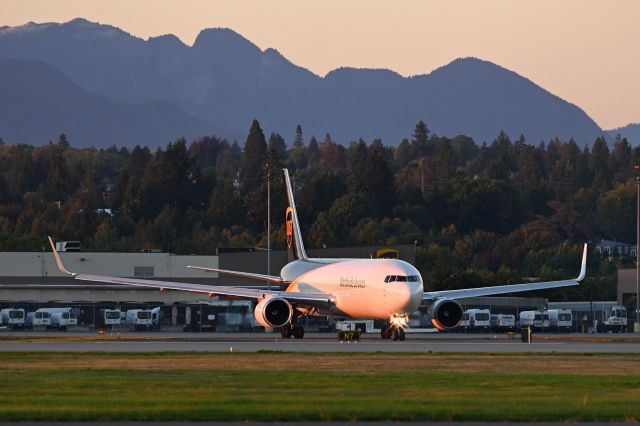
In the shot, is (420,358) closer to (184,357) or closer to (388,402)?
(184,357)

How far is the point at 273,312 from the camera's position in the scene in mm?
71875

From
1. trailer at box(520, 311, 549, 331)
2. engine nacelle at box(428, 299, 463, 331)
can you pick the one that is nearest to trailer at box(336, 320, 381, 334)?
trailer at box(520, 311, 549, 331)

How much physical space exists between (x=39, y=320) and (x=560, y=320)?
3706 centimetres

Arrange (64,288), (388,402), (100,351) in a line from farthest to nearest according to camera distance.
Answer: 1. (64,288)
2. (100,351)
3. (388,402)

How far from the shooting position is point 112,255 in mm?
140750

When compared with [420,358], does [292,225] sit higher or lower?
higher

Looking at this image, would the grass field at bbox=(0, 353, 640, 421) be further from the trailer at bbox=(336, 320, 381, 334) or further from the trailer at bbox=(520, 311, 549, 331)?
the trailer at bbox=(520, 311, 549, 331)

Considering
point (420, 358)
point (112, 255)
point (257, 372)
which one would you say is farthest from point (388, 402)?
point (112, 255)

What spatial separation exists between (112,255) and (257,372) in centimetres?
10074

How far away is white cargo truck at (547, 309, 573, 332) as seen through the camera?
107 m

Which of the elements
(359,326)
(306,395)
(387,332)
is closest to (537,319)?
(359,326)

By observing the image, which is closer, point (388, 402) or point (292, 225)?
point (388, 402)

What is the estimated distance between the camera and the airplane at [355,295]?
224 ft

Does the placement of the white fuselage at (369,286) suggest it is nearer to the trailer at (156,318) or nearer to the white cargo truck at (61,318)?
the trailer at (156,318)
